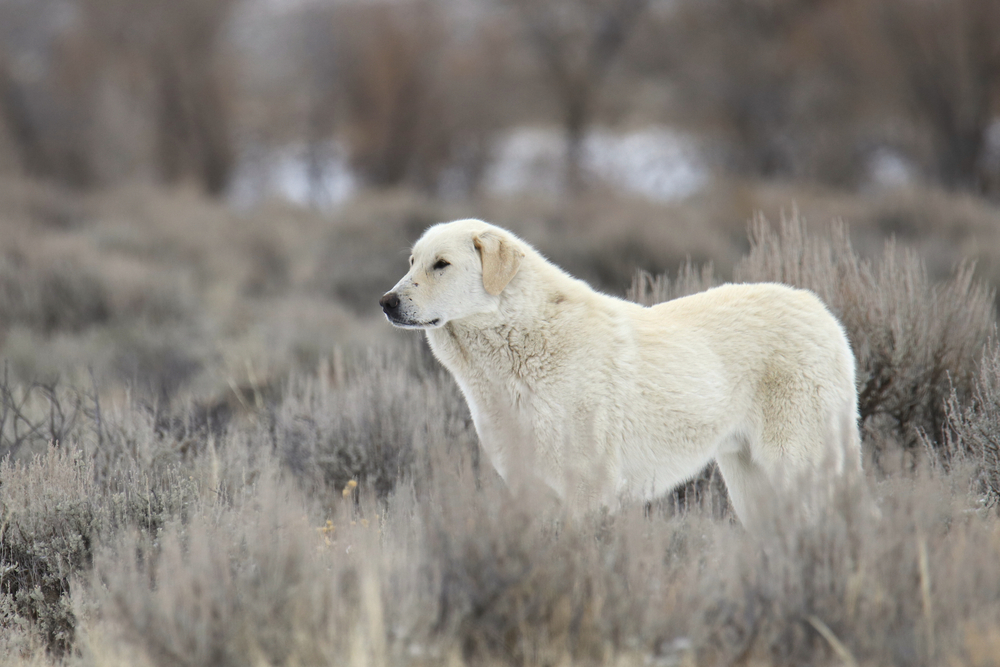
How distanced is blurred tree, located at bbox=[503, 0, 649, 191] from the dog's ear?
17.1 metres

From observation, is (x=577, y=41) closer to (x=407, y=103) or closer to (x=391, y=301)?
(x=407, y=103)

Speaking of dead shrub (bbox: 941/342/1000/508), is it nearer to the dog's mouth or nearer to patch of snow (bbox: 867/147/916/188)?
the dog's mouth

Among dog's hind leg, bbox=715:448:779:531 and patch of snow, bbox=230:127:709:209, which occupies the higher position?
patch of snow, bbox=230:127:709:209

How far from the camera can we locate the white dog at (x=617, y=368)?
3598 millimetres

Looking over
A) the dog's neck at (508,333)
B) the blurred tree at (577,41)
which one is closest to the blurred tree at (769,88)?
the blurred tree at (577,41)

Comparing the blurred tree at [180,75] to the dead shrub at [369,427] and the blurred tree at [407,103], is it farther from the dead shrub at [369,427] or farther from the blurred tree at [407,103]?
the dead shrub at [369,427]

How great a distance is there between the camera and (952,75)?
1669 cm

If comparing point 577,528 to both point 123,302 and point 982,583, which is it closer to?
point 982,583

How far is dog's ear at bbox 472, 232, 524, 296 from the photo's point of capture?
3.68 meters

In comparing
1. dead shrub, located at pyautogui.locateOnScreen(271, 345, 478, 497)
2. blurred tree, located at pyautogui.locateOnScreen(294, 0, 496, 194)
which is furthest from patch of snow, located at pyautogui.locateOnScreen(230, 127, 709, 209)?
dead shrub, located at pyautogui.locateOnScreen(271, 345, 478, 497)

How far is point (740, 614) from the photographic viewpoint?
2.65 m

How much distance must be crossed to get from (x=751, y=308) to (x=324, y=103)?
1838 cm

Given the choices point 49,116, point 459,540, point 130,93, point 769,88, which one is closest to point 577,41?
point 769,88

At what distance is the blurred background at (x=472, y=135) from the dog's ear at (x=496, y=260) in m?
7.73
